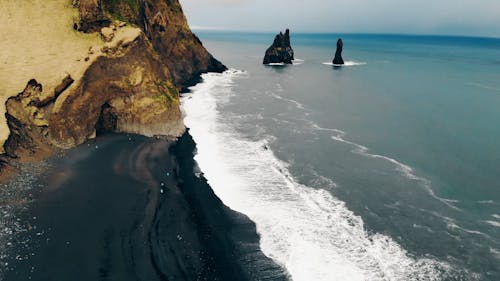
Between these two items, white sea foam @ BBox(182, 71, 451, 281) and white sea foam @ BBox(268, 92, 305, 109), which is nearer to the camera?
white sea foam @ BBox(182, 71, 451, 281)

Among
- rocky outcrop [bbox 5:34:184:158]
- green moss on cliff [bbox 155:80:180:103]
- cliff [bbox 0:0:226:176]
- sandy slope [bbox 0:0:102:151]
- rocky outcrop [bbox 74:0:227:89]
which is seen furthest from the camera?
rocky outcrop [bbox 74:0:227:89]

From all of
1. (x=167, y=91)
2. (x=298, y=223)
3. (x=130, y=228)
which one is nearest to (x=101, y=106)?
(x=167, y=91)

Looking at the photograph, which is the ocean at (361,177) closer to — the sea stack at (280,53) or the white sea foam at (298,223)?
the white sea foam at (298,223)

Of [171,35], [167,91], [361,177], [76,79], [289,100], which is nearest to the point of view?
[361,177]

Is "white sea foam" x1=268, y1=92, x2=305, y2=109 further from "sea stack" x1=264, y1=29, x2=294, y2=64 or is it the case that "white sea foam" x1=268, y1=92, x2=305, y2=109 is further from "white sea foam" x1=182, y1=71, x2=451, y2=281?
"sea stack" x1=264, y1=29, x2=294, y2=64

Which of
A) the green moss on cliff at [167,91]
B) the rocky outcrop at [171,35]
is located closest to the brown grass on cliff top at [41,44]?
the green moss on cliff at [167,91]

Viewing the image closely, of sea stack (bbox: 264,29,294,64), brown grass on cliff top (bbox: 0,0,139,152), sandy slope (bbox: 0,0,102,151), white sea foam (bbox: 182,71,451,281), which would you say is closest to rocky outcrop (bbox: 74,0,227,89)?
brown grass on cliff top (bbox: 0,0,139,152)

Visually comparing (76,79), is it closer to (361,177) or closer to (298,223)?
(298,223)
